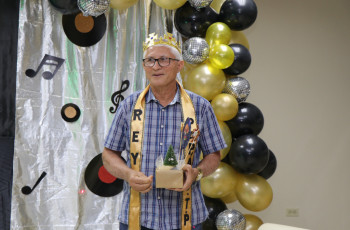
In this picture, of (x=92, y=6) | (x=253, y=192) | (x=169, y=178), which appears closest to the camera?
(x=169, y=178)

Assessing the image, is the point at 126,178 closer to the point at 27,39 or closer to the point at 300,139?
the point at 27,39

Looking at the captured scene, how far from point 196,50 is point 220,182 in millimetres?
1028

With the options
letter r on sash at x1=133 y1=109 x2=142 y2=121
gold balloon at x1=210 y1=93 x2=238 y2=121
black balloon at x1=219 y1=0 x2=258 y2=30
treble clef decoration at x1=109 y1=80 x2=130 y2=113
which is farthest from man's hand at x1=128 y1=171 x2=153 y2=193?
black balloon at x1=219 y1=0 x2=258 y2=30

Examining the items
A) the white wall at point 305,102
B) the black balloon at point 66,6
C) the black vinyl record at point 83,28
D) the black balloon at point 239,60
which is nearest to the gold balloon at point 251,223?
the white wall at point 305,102

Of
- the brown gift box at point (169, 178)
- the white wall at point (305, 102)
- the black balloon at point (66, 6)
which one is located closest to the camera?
the brown gift box at point (169, 178)

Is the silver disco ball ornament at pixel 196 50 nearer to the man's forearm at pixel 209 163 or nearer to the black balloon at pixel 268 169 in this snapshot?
the black balloon at pixel 268 169

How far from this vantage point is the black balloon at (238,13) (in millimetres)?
3602

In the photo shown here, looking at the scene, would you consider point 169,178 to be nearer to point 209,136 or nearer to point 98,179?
point 209,136

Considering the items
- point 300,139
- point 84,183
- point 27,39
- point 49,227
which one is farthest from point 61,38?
point 300,139

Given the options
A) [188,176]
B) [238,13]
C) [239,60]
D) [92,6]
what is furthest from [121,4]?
[188,176]

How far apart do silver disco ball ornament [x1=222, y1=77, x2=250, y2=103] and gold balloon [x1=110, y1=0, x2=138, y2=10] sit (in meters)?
0.99

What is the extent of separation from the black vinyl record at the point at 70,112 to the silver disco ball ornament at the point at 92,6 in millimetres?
770

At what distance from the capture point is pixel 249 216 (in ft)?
12.8

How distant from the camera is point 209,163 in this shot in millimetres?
2197
